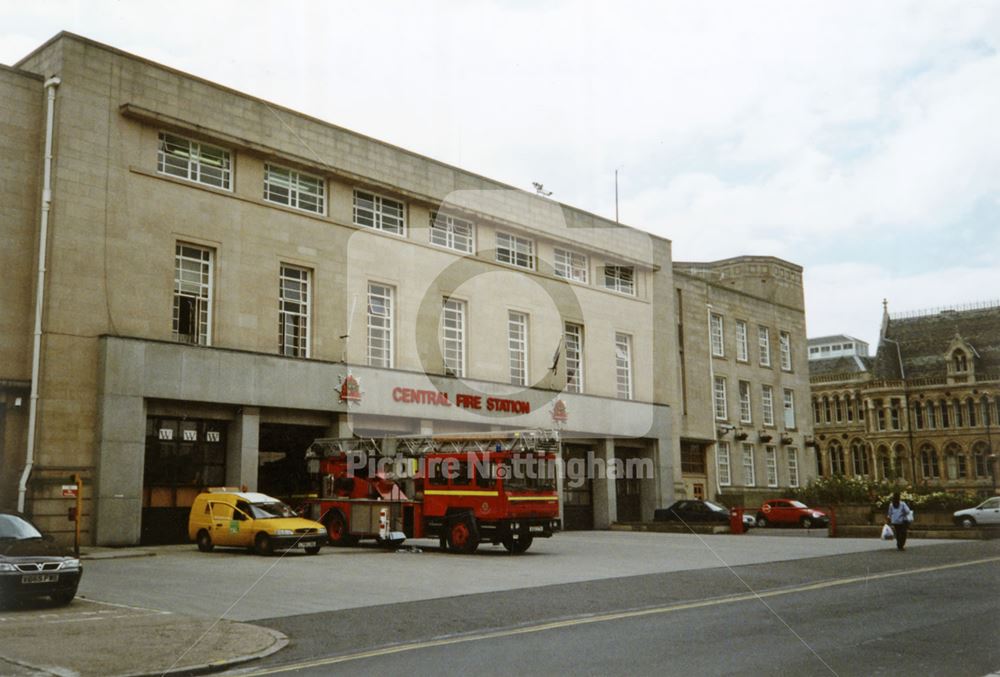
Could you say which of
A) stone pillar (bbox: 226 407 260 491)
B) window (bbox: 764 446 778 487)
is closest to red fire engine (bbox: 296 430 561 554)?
stone pillar (bbox: 226 407 260 491)

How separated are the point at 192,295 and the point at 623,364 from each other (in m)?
22.9

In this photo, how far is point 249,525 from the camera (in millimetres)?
23500

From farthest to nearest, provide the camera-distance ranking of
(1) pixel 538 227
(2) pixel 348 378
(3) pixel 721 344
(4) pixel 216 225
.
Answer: (3) pixel 721 344 → (1) pixel 538 227 → (2) pixel 348 378 → (4) pixel 216 225

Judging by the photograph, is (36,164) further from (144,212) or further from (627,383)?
(627,383)

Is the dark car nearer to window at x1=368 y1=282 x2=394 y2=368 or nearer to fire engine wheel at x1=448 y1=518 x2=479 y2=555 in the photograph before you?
fire engine wheel at x1=448 y1=518 x2=479 y2=555

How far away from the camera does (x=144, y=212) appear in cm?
2786

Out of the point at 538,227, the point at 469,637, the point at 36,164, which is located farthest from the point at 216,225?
the point at 469,637

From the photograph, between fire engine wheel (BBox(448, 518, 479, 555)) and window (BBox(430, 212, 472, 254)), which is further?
window (BBox(430, 212, 472, 254))

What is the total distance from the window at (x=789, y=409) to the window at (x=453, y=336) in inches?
1195

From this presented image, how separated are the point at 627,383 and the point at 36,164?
92.8 ft

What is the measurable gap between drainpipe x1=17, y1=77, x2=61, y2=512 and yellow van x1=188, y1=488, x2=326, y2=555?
175 inches

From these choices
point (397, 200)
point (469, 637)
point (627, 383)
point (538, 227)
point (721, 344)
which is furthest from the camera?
point (721, 344)

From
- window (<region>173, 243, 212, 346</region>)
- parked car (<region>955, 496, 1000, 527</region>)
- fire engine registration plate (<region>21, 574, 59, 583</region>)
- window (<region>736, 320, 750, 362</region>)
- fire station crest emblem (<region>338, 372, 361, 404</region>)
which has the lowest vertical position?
parked car (<region>955, 496, 1000, 527</region>)

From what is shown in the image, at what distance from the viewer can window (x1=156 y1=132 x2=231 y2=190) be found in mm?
28969
